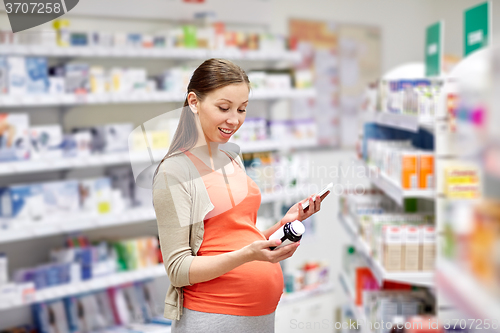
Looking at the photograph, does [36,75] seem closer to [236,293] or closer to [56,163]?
[56,163]

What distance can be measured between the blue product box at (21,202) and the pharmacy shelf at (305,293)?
1.93 metres

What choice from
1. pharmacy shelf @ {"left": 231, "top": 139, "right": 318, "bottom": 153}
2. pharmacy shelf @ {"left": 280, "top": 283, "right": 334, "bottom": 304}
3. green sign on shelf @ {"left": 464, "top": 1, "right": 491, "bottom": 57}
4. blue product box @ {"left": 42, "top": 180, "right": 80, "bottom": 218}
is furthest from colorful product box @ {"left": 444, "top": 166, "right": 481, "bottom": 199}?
blue product box @ {"left": 42, "top": 180, "right": 80, "bottom": 218}

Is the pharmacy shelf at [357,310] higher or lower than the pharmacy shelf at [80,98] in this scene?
lower

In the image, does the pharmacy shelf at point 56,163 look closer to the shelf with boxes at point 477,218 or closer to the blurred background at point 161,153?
the blurred background at point 161,153

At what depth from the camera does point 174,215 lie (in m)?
1.22

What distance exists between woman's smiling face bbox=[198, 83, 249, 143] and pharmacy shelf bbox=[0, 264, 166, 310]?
219 cm

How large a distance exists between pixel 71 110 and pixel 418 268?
258cm

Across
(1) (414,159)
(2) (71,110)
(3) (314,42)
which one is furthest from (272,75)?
(1) (414,159)

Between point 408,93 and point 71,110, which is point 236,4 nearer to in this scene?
point 71,110

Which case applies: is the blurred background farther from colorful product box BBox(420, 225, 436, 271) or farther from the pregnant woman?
the pregnant woman

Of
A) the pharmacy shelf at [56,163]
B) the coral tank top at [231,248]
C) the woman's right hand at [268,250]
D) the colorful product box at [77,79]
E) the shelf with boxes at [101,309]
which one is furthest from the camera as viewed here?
the shelf with boxes at [101,309]

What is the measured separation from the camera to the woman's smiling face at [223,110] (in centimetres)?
126

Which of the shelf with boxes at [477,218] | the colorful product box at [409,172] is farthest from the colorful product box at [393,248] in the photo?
the shelf with boxes at [477,218]

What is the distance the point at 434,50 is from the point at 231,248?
2.17m
